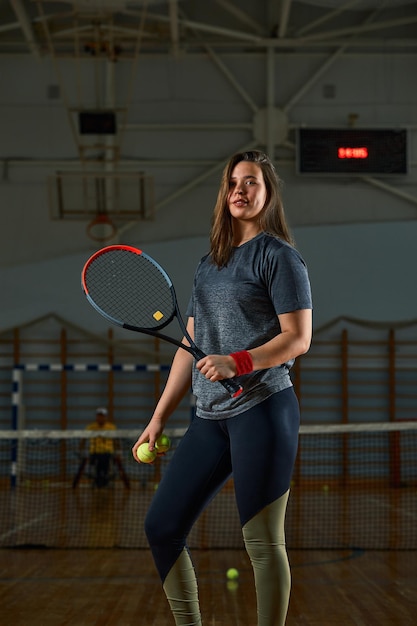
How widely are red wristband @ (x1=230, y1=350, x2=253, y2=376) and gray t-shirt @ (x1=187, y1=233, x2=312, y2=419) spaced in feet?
0.57

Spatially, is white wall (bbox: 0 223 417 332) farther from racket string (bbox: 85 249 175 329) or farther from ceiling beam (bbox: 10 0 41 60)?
racket string (bbox: 85 249 175 329)

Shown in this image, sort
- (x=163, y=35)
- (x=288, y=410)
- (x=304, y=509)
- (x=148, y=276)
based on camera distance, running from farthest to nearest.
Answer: (x=163, y=35), (x=304, y=509), (x=148, y=276), (x=288, y=410)

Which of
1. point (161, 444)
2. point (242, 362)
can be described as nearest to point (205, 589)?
point (161, 444)

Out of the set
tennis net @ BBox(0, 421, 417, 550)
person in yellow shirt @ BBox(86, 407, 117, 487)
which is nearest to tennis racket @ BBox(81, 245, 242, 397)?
tennis net @ BBox(0, 421, 417, 550)

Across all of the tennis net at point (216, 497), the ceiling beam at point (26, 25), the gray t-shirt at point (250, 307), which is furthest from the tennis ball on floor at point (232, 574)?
the ceiling beam at point (26, 25)

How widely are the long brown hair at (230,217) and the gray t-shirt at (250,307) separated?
0.17 ft

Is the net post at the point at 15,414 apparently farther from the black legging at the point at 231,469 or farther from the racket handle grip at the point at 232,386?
A: the racket handle grip at the point at 232,386

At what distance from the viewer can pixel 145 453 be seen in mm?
3385

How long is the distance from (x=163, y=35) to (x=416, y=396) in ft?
24.1

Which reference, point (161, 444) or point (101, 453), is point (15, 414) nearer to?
point (101, 453)

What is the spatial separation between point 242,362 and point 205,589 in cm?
343

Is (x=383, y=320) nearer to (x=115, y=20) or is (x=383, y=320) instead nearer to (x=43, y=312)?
(x=43, y=312)

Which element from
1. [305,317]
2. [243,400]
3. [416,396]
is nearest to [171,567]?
[243,400]

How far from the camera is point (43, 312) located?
52.2 ft
